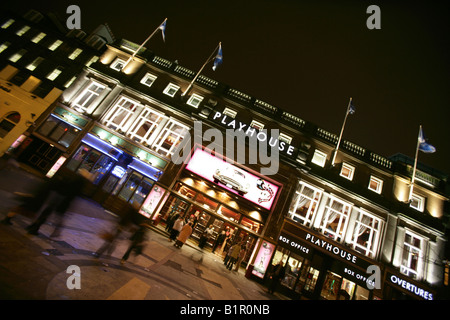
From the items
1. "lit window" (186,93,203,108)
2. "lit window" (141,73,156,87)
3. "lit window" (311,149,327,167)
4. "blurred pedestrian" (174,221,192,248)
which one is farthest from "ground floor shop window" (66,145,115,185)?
"lit window" (311,149,327,167)

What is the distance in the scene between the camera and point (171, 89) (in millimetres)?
21453

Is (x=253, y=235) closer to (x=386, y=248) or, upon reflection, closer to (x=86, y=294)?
(x=386, y=248)

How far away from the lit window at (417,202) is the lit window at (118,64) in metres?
30.8

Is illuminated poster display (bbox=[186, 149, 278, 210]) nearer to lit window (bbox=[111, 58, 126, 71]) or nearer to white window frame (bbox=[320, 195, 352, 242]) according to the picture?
white window frame (bbox=[320, 195, 352, 242])

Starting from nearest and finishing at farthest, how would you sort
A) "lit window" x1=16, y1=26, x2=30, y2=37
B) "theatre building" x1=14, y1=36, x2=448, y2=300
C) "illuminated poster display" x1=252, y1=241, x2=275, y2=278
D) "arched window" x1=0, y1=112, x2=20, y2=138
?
"illuminated poster display" x1=252, y1=241, x2=275, y2=278 → "theatre building" x1=14, y1=36, x2=448, y2=300 → "arched window" x1=0, y1=112, x2=20, y2=138 → "lit window" x1=16, y1=26, x2=30, y2=37

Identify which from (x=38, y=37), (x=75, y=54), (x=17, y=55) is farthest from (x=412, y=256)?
(x=38, y=37)

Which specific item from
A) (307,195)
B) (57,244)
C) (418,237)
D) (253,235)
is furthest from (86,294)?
(418,237)

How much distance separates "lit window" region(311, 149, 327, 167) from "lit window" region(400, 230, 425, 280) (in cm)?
858

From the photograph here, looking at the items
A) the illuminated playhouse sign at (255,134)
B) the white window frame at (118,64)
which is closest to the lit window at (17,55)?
the white window frame at (118,64)

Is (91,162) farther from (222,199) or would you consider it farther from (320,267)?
(320,267)

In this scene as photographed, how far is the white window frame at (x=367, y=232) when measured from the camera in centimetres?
1708

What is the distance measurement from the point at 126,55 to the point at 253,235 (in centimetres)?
2210

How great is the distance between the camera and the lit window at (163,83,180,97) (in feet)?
69.6

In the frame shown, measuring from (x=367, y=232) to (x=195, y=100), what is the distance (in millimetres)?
19457
